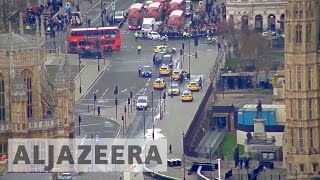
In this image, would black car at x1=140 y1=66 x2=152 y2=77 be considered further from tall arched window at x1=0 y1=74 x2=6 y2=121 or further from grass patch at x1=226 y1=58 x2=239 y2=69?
tall arched window at x1=0 y1=74 x2=6 y2=121

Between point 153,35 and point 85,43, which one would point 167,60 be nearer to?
point 85,43

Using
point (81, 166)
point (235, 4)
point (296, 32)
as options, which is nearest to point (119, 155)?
point (81, 166)

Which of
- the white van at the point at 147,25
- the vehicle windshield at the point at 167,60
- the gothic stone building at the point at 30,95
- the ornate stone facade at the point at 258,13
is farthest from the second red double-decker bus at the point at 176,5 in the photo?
the gothic stone building at the point at 30,95

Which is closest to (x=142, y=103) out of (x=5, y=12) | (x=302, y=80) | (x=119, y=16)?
(x=302, y=80)

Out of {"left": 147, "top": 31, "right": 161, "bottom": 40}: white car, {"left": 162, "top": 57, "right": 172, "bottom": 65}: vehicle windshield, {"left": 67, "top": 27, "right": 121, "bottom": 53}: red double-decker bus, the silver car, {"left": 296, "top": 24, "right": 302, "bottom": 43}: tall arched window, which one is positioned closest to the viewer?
{"left": 296, "top": 24, "right": 302, "bottom": 43}: tall arched window

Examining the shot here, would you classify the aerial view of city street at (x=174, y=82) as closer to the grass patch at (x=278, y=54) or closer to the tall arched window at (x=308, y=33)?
the tall arched window at (x=308, y=33)

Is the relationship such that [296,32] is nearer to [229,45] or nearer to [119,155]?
[119,155]

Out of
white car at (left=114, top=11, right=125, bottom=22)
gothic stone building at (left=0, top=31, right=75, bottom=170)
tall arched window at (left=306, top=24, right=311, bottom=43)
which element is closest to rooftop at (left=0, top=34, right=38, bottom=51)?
gothic stone building at (left=0, top=31, right=75, bottom=170)
